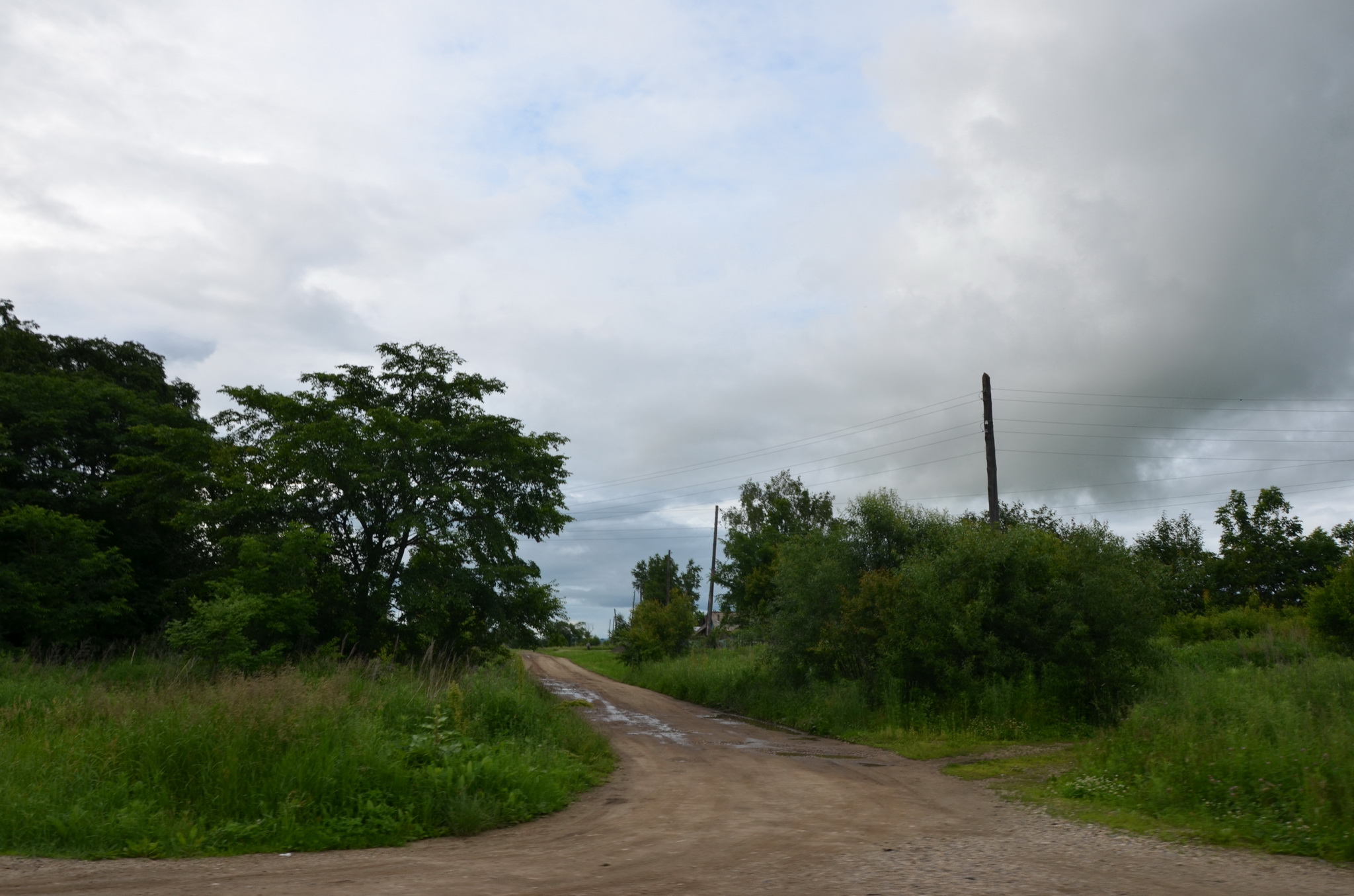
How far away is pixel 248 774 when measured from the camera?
8461 millimetres

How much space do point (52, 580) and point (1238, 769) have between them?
2790 cm

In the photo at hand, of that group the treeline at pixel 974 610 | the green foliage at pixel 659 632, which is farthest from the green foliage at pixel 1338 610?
the green foliage at pixel 659 632

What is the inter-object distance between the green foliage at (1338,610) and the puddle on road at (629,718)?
22.2 metres

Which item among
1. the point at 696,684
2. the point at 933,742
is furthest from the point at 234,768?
the point at 696,684

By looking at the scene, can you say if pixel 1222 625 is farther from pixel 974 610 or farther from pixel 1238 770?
pixel 1238 770

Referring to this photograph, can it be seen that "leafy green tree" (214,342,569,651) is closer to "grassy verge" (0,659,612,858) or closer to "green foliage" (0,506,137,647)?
"green foliage" (0,506,137,647)

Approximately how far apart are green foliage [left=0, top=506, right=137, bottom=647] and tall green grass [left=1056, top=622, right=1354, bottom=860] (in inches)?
983

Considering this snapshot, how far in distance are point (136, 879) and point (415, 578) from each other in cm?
1886

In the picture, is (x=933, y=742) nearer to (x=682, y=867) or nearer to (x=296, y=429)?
(x=682, y=867)

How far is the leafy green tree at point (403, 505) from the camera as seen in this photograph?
24156mm

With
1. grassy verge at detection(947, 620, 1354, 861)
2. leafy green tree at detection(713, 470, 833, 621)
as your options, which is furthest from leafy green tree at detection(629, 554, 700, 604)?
grassy verge at detection(947, 620, 1354, 861)

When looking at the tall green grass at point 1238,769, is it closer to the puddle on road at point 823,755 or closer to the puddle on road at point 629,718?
the puddle on road at point 823,755

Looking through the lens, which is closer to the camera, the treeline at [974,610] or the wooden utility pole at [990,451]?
the treeline at [974,610]

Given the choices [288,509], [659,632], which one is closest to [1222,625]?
[659,632]
